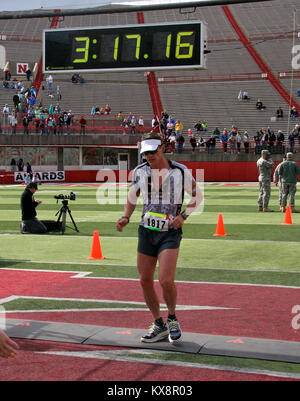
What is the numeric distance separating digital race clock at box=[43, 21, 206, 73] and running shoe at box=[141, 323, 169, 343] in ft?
27.4

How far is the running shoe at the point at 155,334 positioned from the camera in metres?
6.02

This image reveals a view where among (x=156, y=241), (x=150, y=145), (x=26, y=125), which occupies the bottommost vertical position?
(x=156, y=241)

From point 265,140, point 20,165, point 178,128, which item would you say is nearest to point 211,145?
point 178,128

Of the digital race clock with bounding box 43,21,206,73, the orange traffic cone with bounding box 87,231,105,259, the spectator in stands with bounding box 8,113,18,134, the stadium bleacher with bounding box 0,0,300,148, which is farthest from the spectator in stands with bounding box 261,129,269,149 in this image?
the orange traffic cone with bounding box 87,231,105,259

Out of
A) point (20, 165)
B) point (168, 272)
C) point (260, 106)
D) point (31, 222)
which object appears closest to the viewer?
point (168, 272)

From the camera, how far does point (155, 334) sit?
6.07 meters

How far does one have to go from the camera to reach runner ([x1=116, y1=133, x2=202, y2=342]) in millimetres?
5957

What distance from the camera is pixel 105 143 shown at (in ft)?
149

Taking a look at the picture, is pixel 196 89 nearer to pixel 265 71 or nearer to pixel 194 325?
pixel 265 71

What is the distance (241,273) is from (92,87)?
45716 mm

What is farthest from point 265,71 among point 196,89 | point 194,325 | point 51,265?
point 194,325

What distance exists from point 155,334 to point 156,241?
962 mm

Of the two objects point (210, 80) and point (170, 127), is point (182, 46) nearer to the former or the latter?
point (170, 127)

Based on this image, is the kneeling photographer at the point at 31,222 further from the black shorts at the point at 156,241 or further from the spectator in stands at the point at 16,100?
the spectator in stands at the point at 16,100
